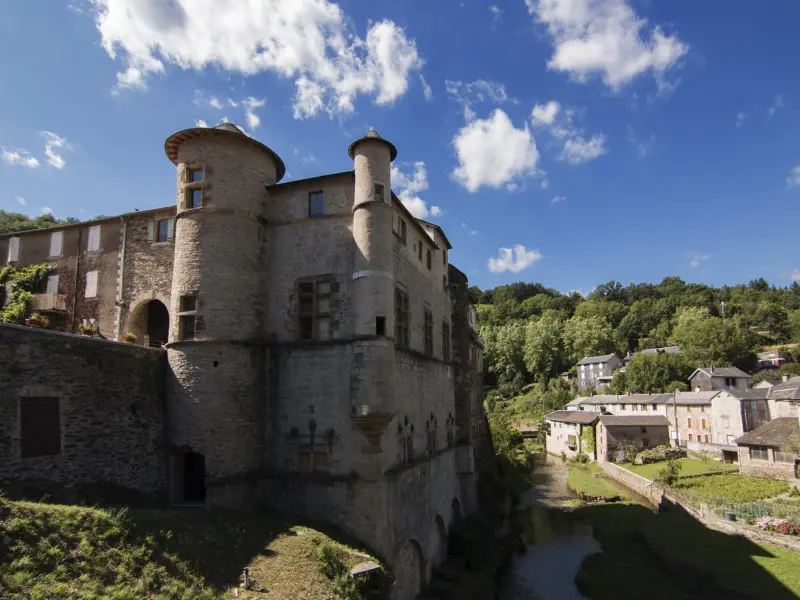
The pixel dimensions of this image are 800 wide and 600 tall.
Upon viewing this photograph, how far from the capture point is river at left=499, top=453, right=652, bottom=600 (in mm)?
23062

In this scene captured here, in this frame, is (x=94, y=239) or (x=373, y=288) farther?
(x=94, y=239)

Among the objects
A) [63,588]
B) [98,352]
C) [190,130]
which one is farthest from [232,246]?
[63,588]

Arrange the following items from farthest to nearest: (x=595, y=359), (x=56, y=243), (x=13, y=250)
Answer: (x=595, y=359) → (x=13, y=250) → (x=56, y=243)

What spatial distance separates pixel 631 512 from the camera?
34250 mm

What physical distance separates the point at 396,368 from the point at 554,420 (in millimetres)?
50991

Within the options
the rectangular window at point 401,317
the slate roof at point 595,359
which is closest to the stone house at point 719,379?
the slate roof at point 595,359

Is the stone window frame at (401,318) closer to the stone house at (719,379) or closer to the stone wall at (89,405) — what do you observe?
the stone wall at (89,405)

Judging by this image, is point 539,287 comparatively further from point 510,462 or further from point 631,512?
point 631,512

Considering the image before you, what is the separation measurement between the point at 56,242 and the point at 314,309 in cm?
1497

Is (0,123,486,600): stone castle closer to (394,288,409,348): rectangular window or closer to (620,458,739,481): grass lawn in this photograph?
(394,288,409,348): rectangular window

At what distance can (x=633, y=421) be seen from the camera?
51375 millimetres

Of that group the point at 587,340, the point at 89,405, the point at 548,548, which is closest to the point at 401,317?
the point at 89,405

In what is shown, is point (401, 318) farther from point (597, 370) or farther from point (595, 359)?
point (595, 359)

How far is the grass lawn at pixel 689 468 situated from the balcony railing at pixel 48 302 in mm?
41042
